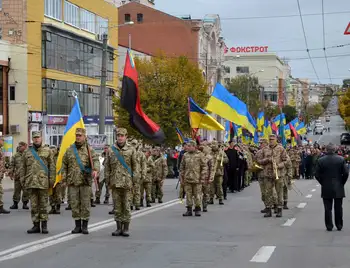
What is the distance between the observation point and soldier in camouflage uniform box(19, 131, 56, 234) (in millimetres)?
12930

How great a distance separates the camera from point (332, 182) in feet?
44.4

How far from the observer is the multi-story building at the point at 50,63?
42.1 metres

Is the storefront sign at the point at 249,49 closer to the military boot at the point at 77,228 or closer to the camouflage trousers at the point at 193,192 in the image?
the camouflage trousers at the point at 193,192

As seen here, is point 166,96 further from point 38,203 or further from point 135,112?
point 38,203

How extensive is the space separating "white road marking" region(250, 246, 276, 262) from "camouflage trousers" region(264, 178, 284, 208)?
5228mm

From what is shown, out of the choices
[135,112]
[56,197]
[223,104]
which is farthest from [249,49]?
[135,112]

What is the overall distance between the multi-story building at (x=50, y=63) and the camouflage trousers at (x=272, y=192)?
21.9 m

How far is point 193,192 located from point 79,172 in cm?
468

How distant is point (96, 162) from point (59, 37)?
3415 cm

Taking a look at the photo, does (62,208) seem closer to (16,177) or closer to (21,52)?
(16,177)

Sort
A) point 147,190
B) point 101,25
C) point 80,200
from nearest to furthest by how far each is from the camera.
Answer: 1. point 80,200
2. point 147,190
3. point 101,25

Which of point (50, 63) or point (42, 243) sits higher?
point (50, 63)

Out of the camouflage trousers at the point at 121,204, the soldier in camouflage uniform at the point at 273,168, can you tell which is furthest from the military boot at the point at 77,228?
the soldier in camouflage uniform at the point at 273,168

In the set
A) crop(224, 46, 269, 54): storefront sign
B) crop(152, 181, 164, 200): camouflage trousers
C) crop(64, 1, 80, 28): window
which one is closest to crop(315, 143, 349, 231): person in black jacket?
crop(152, 181, 164, 200): camouflage trousers
